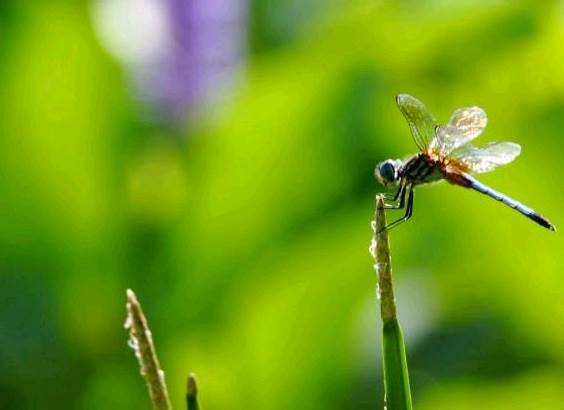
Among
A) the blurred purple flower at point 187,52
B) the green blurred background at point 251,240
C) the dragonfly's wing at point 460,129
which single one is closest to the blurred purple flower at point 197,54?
the blurred purple flower at point 187,52

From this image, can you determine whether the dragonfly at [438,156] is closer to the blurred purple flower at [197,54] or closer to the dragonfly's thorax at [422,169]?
the dragonfly's thorax at [422,169]

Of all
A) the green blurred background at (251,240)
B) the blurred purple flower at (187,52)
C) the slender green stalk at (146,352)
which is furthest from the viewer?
the blurred purple flower at (187,52)

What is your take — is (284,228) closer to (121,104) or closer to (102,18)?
(121,104)

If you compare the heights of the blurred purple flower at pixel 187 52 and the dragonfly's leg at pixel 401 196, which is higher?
the blurred purple flower at pixel 187 52

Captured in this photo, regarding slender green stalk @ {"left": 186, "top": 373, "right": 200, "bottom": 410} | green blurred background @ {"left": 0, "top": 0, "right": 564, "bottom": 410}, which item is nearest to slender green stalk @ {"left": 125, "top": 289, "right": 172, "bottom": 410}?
slender green stalk @ {"left": 186, "top": 373, "right": 200, "bottom": 410}

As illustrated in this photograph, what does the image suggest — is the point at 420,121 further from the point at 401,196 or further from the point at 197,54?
the point at 197,54

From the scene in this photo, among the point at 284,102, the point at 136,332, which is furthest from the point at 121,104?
the point at 136,332

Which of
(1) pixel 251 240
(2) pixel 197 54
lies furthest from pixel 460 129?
(2) pixel 197 54

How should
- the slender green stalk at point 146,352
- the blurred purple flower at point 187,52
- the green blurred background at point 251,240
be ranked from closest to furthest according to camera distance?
the slender green stalk at point 146,352, the green blurred background at point 251,240, the blurred purple flower at point 187,52
